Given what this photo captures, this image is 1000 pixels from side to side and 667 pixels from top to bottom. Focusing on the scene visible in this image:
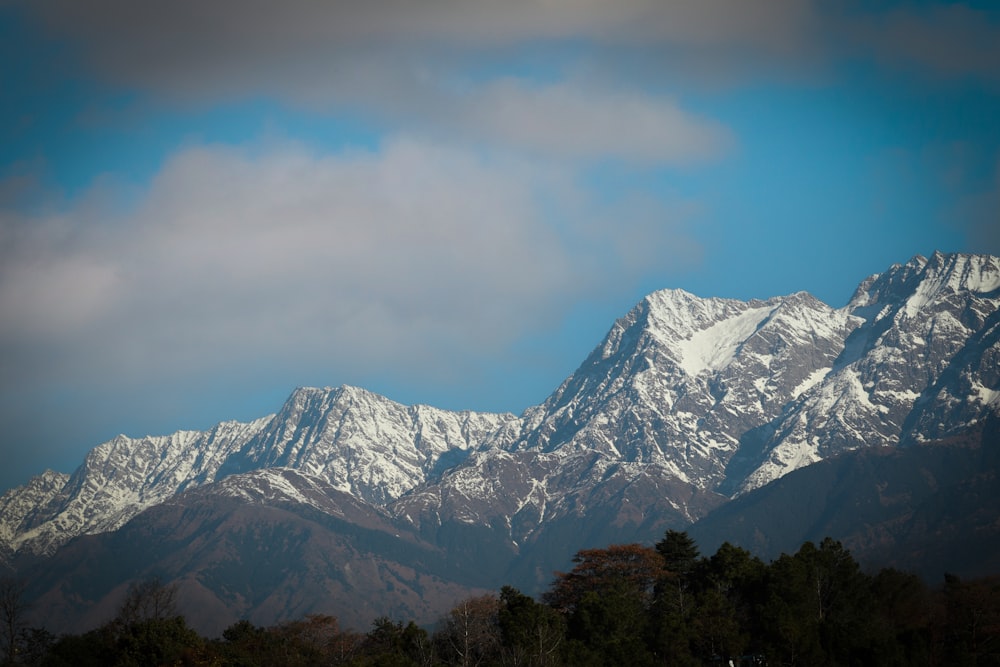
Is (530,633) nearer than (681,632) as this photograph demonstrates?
Yes

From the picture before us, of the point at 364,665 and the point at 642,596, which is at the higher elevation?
the point at 642,596

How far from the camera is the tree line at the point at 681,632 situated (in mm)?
152750

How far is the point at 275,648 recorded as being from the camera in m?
178

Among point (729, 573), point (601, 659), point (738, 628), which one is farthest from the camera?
point (729, 573)

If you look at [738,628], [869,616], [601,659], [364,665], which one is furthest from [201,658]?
[869,616]

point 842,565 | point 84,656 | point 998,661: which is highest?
point 842,565

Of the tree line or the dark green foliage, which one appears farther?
the tree line

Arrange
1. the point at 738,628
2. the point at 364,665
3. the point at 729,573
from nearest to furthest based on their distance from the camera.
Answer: the point at 364,665 < the point at 738,628 < the point at 729,573

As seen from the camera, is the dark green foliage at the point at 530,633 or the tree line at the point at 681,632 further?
the tree line at the point at 681,632

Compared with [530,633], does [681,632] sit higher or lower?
higher

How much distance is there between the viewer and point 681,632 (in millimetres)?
162000

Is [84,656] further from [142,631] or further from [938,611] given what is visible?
[938,611]

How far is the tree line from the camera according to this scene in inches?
6014

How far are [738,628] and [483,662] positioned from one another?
124 feet
